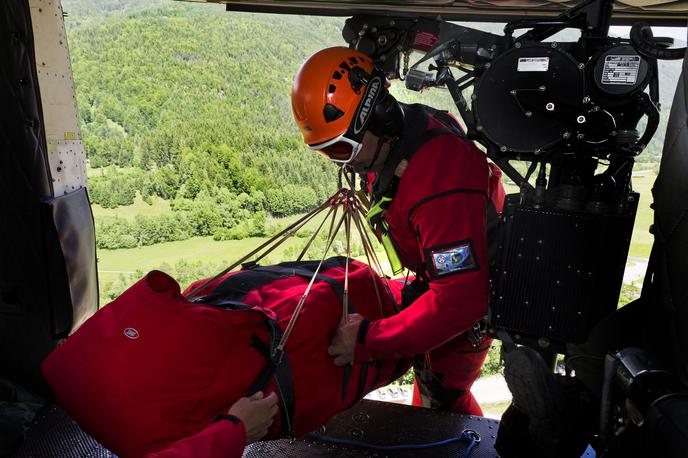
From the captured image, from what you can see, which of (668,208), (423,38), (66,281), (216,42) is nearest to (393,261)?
(423,38)

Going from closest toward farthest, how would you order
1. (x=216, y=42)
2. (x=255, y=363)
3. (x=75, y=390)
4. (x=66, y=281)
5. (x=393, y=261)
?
1. (x=75, y=390)
2. (x=255, y=363)
3. (x=393, y=261)
4. (x=66, y=281)
5. (x=216, y=42)

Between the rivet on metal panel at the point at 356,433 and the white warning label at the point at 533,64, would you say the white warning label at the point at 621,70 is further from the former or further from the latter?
the rivet on metal panel at the point at 356,433

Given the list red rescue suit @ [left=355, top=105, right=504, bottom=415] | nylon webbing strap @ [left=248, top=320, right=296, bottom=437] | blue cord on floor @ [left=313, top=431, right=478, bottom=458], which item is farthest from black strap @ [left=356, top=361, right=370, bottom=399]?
nylon webbing strap @ [left=248, top=320, right=296, bottom=437]

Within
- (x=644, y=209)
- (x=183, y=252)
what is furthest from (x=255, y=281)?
(x=183, y=252)

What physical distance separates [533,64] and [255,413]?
122 centimetres

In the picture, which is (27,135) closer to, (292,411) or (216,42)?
(292,411)

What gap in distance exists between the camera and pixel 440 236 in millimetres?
1603

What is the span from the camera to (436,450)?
1.77m

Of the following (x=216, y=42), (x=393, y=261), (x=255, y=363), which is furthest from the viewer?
(x=216, y=42)

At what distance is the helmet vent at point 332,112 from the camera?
1.77 m

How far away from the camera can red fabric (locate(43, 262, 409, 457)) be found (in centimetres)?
125

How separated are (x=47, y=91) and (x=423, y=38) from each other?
1.60 meters

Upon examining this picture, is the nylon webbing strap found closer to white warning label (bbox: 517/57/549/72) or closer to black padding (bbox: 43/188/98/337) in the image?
white warning label (bbox: 517/57/549/72)

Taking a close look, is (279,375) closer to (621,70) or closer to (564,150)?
(564,150)
